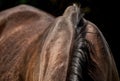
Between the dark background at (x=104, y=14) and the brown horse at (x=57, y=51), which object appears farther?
the dark background at (x=104, y=14)

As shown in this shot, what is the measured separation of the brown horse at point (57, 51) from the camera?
10.2ft

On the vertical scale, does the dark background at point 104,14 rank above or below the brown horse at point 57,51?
below

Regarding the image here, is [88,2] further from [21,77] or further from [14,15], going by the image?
[21,77]

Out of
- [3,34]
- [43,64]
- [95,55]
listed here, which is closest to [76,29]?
[95,55]

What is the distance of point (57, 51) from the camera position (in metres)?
3.17

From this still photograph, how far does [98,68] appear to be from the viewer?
3439 millimetres

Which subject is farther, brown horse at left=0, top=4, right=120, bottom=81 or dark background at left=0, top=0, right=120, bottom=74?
dark background at left=0, top=0, right=120, bottom=74

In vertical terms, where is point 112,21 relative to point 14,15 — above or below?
below

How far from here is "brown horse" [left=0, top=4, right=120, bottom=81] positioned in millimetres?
3109

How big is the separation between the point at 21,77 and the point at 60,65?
0.89m

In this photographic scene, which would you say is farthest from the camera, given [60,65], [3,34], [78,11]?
[3,34]

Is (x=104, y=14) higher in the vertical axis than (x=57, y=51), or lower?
lower

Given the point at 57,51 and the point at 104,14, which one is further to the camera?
the point at 104,14

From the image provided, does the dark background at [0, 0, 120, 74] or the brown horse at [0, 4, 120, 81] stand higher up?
the brown horse at [0, 4, 120, 81]
